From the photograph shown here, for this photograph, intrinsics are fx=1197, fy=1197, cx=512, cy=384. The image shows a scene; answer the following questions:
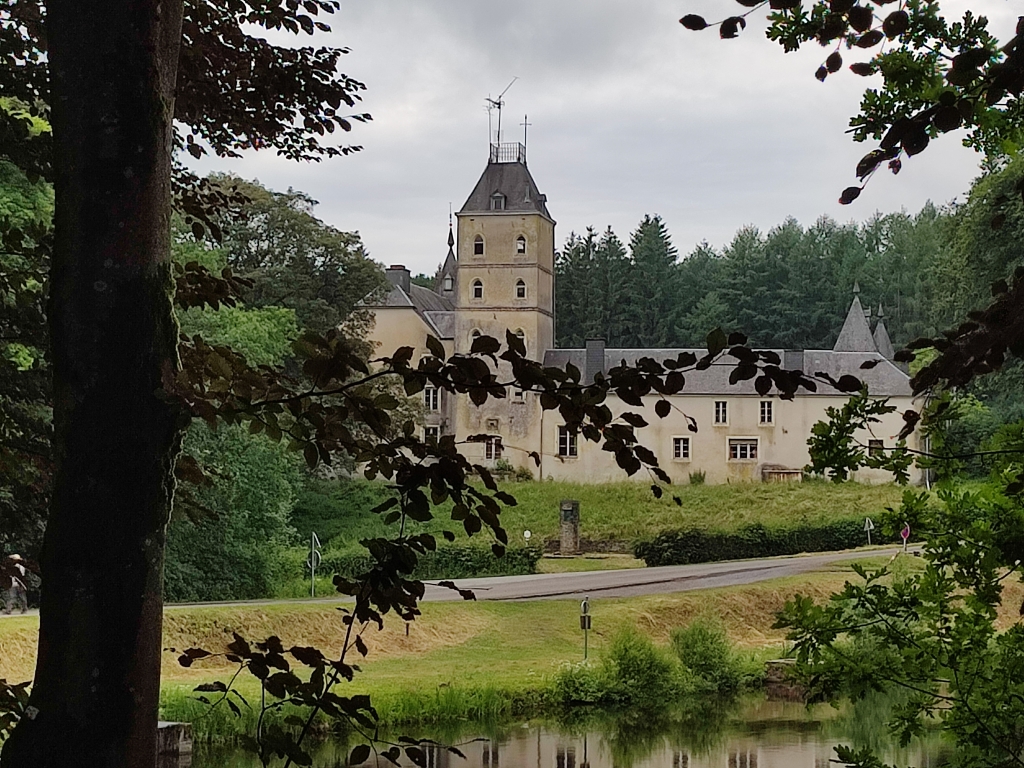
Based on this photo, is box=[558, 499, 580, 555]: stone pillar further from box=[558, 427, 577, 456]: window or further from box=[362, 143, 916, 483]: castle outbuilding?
box=[558, 427, 577, 456]: window

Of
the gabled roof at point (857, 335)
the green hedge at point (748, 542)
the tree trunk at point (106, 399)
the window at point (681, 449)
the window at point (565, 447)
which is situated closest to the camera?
the tree trunk at point (106, 399)

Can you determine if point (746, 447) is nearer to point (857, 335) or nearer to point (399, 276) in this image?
point (857, 335)

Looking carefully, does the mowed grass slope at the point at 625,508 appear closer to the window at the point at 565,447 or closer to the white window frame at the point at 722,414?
the window at the point at 565,447

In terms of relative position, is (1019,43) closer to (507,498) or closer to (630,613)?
(507,498)

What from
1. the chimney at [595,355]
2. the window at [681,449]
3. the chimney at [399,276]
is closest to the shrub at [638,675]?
the window at [681,449]

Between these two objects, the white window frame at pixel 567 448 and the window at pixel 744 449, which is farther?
the window at pixel 744 449

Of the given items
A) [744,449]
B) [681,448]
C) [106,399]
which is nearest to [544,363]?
[681,448]

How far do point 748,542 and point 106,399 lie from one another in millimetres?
20514

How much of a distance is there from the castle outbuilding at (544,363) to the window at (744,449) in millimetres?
23

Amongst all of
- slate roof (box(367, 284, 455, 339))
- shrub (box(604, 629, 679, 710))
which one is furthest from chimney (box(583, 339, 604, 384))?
shrub (box(604, 629, 679, 710))

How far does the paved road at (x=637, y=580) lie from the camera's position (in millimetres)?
15938

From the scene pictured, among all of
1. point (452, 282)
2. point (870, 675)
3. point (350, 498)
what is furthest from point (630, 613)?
point (452, 282)

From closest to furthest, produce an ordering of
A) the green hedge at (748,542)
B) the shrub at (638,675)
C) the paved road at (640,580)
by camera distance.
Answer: the shrub at (638,675) < the paved road at (640,580) < the green hedge at (748,542)

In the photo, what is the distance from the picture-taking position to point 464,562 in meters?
18.8
